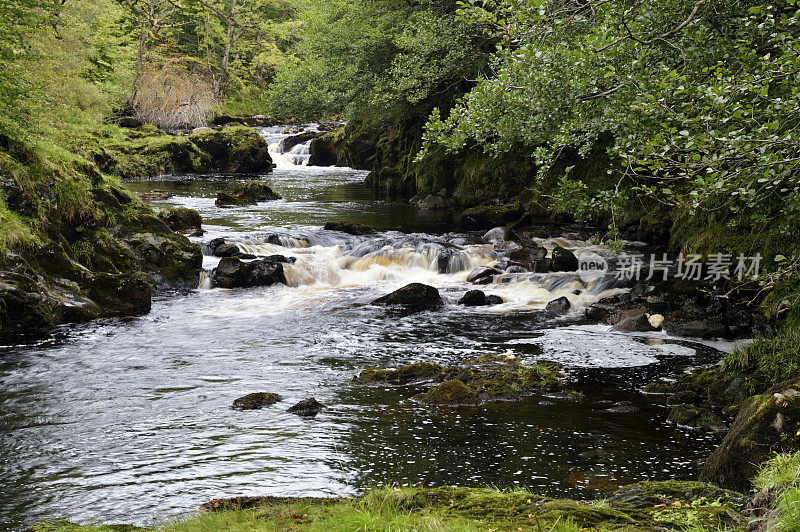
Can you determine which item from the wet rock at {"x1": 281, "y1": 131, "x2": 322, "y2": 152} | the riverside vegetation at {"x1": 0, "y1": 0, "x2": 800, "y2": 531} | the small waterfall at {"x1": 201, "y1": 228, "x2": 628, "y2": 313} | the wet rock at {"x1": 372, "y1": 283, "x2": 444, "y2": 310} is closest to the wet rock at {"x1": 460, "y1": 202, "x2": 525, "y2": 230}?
the riverside vegetation at {"x1": 0, "y1": 0, "x2": 800, "y2": 531}

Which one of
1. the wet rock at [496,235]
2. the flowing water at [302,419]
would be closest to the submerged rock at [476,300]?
the flowing water at [302,419]

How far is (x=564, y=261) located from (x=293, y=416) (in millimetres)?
10216

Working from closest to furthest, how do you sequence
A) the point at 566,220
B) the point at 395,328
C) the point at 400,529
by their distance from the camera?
1. the point at 400,529
2. the point at 395,328
3. the point at 566,220

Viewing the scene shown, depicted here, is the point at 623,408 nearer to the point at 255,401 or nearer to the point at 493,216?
the point at 255,401

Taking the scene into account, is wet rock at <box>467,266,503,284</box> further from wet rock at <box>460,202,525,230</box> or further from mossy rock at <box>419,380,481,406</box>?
mossy rock at <box>419,380,481,406</box>

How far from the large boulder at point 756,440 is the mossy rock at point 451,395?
10.6 ft

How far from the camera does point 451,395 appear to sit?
26.6 feet

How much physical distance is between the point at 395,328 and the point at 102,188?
872 cm

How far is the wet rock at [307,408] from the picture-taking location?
7.65m

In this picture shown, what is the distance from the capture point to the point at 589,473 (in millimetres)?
6027

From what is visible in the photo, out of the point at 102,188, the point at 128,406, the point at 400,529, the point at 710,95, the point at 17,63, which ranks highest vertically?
the point at 17,63

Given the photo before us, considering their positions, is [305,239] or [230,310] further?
[305,239]

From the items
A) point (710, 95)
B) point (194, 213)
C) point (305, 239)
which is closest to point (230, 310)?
point (305, 239)

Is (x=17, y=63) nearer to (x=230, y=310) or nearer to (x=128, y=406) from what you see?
(x=230, y=310)
